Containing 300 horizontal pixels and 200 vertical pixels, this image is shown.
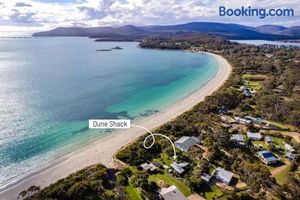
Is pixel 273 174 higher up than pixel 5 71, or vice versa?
pixel 5 71

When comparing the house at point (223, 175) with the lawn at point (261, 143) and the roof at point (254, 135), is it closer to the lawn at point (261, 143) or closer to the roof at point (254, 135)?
the lawn at point (261, 143)

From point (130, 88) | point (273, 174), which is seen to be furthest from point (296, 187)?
point (130, 88)

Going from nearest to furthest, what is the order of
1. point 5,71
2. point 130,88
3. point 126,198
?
point 126,198, point 130,88, point 5,71

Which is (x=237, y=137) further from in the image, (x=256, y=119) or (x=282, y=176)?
(x=256, y=119)

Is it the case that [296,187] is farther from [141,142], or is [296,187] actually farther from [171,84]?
[171,84]

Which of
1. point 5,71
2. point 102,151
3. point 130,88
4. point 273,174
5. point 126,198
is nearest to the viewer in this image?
point 126,198

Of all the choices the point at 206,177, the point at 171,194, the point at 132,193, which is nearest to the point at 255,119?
the point at 206,177

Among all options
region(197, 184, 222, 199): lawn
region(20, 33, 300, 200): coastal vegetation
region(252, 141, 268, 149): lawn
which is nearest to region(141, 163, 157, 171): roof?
region(20, 33, 300, 200): coastal vegetation

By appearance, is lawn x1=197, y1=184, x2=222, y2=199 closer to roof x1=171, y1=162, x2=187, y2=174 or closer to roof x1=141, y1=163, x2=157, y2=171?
roof x1=171, y1=162, x2=187, y2=174
